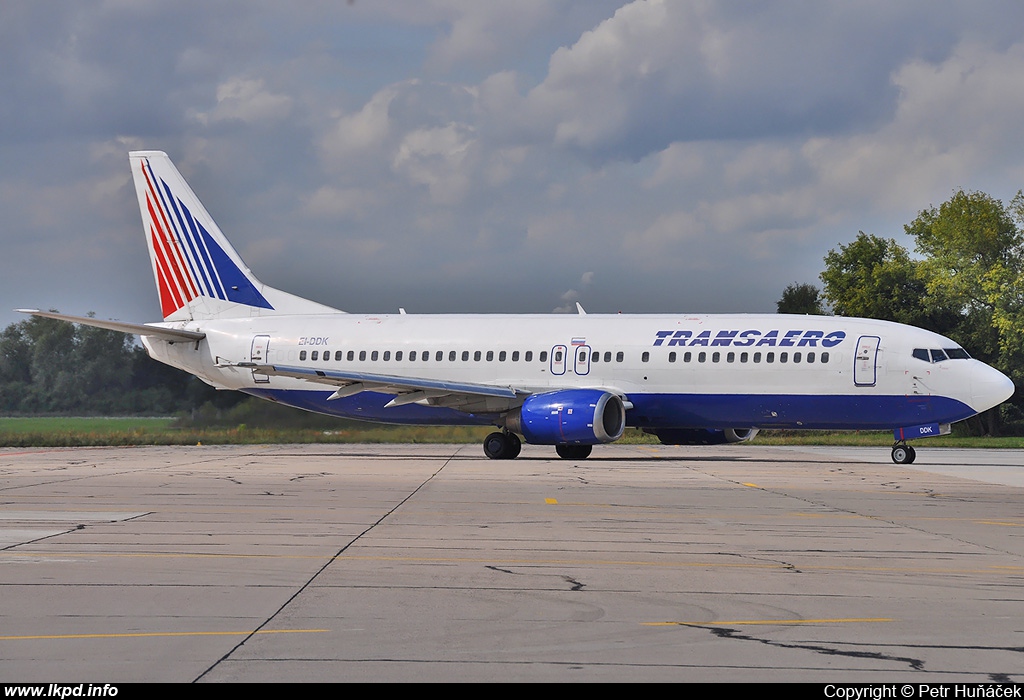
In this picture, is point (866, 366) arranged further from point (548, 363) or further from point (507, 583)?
point (507, 583)

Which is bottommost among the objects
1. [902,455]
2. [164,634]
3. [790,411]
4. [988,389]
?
[164,634]

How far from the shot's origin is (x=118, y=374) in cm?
4688

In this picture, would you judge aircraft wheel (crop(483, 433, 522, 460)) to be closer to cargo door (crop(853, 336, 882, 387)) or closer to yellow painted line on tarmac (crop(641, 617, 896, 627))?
cargo door (crop(853, 336, 882, 387))

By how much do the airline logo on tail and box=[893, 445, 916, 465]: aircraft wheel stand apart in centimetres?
1962

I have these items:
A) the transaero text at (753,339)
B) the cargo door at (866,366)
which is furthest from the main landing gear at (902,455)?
the transaero text at (753,339)

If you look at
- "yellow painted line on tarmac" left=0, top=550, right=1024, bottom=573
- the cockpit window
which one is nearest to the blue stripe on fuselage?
the cockpit window

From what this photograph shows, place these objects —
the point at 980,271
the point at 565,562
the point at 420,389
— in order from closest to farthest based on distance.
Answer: the point at 565,562 < the point at 420,389 < the point at 980,271

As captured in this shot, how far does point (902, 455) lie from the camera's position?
28.9 metres

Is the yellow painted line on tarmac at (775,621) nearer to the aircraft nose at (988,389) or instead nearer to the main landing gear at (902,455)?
the aircraft nose at (988,389)

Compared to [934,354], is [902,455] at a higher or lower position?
lower

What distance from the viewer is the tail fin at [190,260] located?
36625 mm

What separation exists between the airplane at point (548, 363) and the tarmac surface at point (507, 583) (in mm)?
7780

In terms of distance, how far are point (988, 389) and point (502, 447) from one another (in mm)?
12164

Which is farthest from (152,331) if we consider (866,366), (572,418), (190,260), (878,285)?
(878,285)
